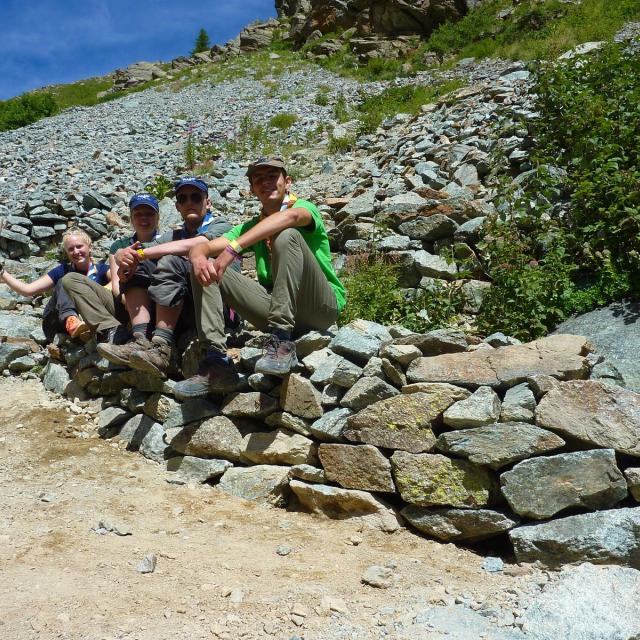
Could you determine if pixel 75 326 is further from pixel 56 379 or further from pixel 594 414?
pixel 594 414

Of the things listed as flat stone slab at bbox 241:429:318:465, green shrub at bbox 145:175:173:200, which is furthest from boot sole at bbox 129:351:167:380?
green shrub at bbox 145:175:173:200

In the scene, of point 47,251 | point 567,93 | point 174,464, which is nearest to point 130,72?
point 47,251

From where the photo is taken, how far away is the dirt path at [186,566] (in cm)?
274

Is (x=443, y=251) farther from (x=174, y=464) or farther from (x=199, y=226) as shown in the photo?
(x=174, y=464)

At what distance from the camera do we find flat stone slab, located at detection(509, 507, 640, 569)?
2.99 meters

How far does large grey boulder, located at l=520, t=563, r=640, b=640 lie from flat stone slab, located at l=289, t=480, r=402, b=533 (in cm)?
100

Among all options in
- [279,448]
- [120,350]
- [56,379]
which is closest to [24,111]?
[56,379]

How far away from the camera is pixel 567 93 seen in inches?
287

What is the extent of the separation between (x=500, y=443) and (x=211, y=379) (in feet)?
6.53

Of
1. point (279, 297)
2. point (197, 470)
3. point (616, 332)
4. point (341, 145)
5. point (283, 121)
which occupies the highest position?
point (283, 121)

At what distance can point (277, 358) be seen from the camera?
13.2 ft

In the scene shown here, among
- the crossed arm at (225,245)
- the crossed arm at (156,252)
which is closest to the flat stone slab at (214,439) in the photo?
→ the crossed arm at (225,245)

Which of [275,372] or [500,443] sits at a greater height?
[275,372]

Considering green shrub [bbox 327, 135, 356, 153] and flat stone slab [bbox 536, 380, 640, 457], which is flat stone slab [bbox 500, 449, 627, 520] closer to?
flat stone slab [bbox 536, 380, 640, 457]
